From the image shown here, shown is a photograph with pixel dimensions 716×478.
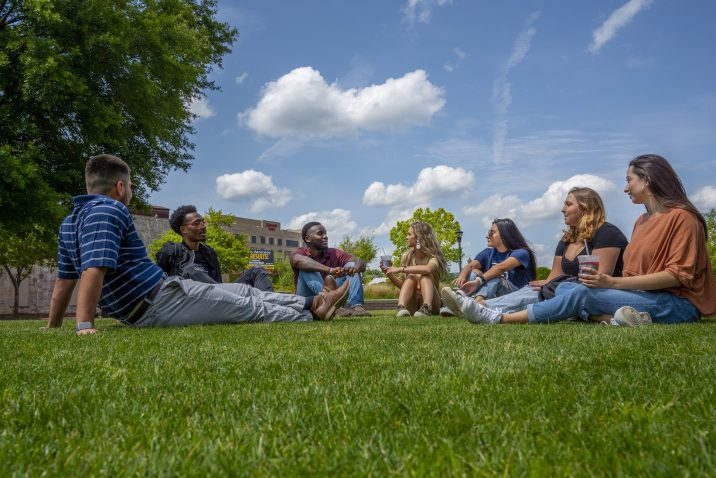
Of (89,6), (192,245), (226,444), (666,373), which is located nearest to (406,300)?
(192,245)

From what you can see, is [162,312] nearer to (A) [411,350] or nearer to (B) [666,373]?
(A) [411,350]

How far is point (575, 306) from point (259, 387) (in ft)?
13.3

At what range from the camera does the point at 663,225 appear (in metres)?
5.07

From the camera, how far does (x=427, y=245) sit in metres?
9.16

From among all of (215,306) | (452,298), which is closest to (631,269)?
(452,298)

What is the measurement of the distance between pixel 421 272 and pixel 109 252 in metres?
5.38

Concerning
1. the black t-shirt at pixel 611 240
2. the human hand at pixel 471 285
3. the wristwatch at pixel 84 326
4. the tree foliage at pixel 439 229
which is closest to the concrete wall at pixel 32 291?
the tree foliage at pixel 439 229

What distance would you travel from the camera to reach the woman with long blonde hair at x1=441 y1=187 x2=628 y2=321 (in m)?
5.74

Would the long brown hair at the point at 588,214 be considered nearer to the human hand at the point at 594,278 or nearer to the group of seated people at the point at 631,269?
the group of seated people at the point at 631,269

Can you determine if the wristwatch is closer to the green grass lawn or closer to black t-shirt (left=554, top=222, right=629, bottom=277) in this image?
the green grass lawn

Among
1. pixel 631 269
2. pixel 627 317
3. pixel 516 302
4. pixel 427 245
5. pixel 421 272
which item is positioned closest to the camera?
pixel 627 317

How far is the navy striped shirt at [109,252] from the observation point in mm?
4574

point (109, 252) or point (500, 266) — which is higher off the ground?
point (109, 252)

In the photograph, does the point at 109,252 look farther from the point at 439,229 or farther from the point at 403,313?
the point at 439,229
